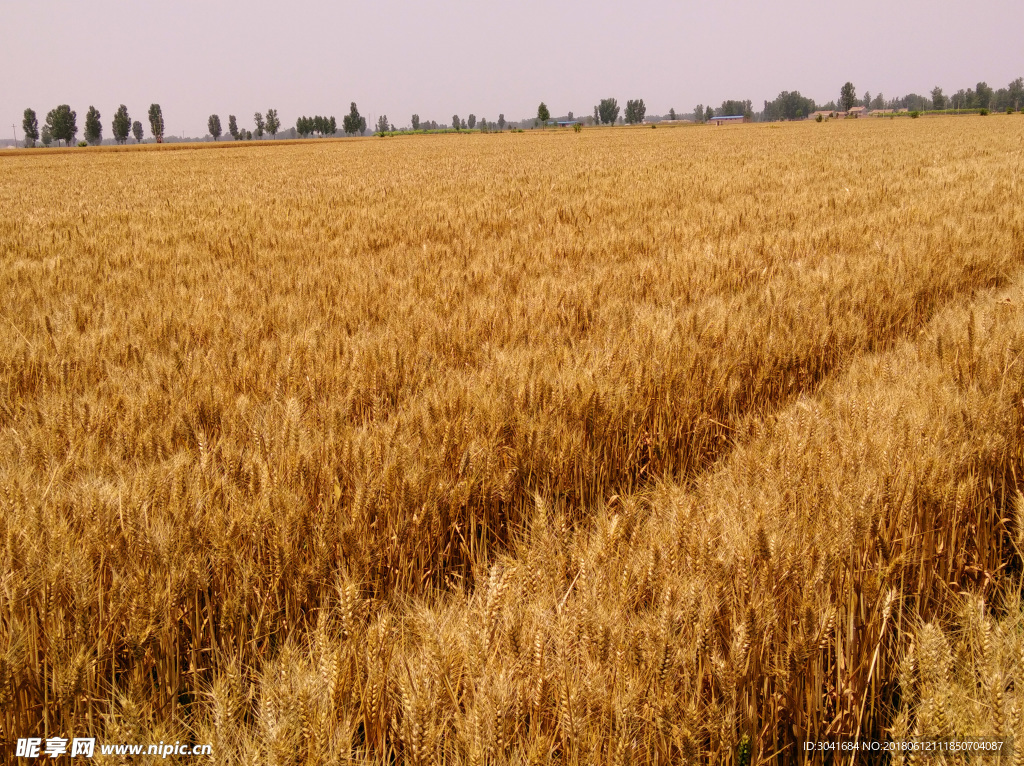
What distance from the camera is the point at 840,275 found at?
3.98m

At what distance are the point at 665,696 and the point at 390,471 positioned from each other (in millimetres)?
979

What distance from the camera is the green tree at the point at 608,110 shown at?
566ft

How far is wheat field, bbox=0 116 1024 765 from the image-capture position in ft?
3.60

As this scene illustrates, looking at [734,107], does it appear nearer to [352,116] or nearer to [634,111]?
[634,111]

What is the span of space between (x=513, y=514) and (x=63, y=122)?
157 m

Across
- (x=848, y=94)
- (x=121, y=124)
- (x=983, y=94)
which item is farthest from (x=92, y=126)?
(x=983, y=94)

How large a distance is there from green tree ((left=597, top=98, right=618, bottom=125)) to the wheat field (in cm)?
18413

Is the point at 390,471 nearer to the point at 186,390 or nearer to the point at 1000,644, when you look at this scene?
the point at 186,390

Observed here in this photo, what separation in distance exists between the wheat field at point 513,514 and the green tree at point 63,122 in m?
153

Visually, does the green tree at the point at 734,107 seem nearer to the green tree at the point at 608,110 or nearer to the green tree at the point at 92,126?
the green tree at the point at 608,110

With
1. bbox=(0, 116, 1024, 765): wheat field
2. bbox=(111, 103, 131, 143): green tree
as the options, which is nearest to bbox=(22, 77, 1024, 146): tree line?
bbox=(111, 103, 131, 143): green tree

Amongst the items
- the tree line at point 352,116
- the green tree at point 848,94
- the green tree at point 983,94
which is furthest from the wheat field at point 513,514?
the green tree at point 983,94

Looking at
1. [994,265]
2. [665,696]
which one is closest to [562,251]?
[994,265]

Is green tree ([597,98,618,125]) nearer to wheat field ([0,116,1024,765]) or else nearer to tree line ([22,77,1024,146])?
tree line ([22,77,1024,146])
